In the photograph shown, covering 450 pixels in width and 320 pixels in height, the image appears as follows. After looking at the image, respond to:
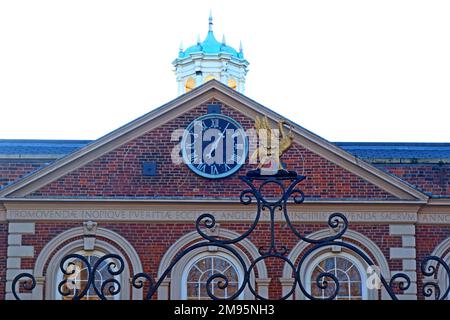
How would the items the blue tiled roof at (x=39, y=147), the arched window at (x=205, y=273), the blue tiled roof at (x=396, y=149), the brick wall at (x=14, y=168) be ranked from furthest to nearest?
1. the blue tiled roof at (x=396, y=149)
2. the blue tiled roof at (x=39, y=147)
3. the brick wall at (x=14, y=168)
4. the arched window at (x=205, y=273)

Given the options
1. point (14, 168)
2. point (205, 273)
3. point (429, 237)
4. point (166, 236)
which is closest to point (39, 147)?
point (14, 168)

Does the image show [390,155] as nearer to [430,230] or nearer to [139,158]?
[430,230]

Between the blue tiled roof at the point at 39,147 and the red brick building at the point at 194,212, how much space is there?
0.47 m

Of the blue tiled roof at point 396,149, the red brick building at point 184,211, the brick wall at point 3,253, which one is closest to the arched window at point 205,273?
the red brick building at point 184,211

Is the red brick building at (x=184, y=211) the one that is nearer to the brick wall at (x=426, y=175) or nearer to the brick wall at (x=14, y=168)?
the brick wall at (x=14, y=168)

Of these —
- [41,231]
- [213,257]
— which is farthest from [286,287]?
[41,231]

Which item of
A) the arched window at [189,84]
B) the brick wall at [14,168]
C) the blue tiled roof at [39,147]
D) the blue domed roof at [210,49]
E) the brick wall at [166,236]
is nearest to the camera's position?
the brick wall at [166,236]

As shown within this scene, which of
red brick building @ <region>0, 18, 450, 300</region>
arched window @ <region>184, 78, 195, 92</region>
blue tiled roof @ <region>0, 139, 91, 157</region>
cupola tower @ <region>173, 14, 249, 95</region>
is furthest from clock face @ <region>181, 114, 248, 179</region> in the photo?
arched window @ <region>184, 78, 195, 92</region>

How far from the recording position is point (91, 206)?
23891 mm

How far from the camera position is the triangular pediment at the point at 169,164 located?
24000 mm

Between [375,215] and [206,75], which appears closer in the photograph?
[375,215]
